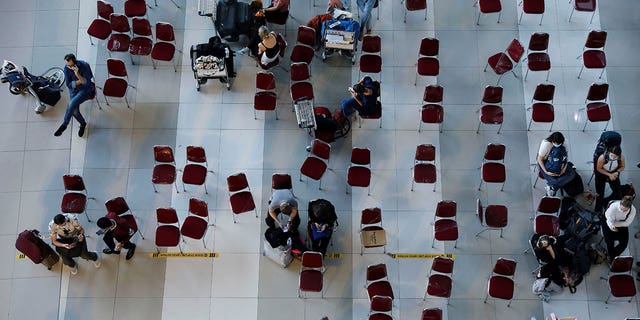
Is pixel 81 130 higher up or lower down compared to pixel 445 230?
higher up

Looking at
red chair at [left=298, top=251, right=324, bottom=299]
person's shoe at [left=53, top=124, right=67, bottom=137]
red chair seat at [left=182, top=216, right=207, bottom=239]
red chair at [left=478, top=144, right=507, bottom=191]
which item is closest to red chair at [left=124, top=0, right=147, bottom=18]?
person's shoe at [left=53, top=124, right=67, bottom=137]

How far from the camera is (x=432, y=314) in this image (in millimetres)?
9664

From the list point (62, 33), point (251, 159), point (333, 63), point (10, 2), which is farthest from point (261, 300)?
point (10, 2)

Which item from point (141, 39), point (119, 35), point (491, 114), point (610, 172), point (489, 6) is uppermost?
point (489, 6)

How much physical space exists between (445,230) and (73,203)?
610 cm

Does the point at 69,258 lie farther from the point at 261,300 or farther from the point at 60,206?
→ the point at 261,300

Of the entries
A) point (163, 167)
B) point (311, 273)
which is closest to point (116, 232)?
point (163, 167)

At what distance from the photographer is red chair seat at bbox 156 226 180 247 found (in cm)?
1039

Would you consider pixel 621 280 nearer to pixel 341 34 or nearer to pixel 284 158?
pixel 284 158

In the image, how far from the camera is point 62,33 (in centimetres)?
1269

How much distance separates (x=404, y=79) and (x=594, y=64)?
11.1 ft

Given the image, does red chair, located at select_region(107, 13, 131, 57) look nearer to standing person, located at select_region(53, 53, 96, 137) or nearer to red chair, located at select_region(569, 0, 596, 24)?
standing person, located at select_region(53, 53, 96, 137)

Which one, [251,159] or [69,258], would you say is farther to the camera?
[251,159]

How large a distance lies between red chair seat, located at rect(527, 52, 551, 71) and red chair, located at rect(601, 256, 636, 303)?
146 inches
